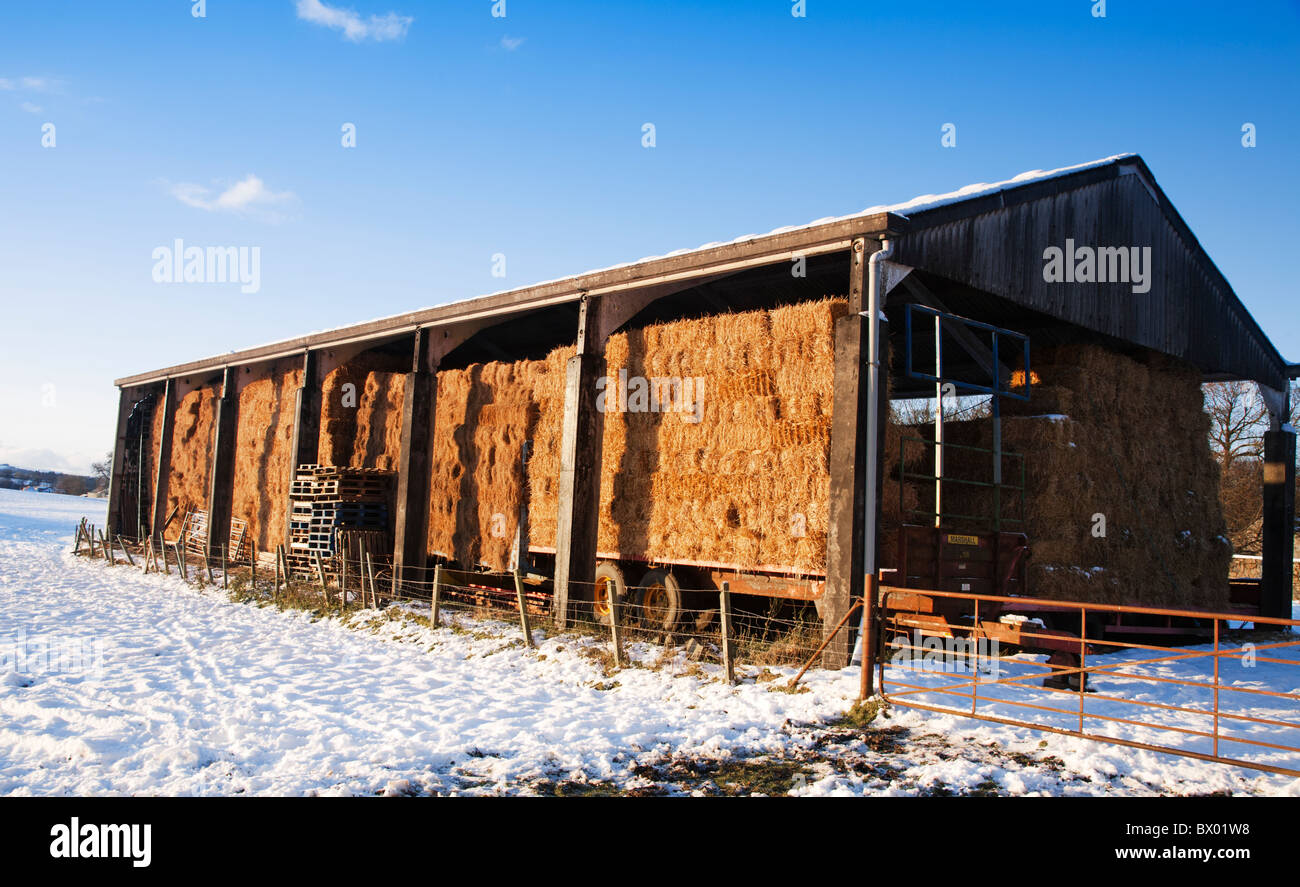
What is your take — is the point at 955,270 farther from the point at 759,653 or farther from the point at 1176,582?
the point at 1176,582

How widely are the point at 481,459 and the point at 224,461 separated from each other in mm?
11600

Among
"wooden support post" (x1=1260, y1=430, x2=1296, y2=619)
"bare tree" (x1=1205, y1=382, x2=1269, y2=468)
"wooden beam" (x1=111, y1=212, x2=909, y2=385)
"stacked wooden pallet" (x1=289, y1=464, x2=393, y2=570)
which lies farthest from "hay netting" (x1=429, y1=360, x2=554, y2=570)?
"bare tree" (x1=1205, y1=382, x2=1269, y2=468)

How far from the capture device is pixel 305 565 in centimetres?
1942

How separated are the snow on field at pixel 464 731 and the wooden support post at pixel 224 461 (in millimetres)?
11673

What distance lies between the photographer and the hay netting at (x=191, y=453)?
83.9 ft

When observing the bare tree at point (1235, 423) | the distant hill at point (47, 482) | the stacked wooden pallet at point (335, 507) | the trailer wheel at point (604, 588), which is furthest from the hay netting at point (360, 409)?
the distant hill at point (47, 482)

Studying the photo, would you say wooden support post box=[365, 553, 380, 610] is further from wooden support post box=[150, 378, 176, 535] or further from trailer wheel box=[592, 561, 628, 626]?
wooden support post box=[150, 378, 176, 535]

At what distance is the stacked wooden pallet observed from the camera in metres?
18.2

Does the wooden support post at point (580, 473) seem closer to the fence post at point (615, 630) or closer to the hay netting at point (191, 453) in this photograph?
the fence post at point (615, 630)

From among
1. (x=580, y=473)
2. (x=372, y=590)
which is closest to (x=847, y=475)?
(x=580, y=473)

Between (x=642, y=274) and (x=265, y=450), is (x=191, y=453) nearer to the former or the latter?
(x=265, y=450)

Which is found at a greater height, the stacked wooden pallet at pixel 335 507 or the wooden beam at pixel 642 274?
the wooden beam at pixel 642 274
